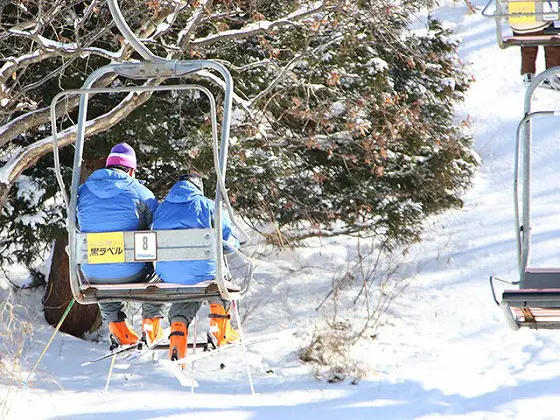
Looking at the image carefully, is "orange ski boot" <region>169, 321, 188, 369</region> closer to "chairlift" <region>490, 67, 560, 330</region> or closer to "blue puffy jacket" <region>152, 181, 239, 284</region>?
"blue puffy jacket" <region>152, 181, 239, 284</region>

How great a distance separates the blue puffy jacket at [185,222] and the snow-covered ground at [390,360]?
347 centimetres

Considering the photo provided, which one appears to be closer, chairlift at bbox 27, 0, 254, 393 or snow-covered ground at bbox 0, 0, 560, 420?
chairlift at bbox 27, 0, 254, 393

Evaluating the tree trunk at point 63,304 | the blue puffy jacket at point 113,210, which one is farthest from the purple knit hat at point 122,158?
the tree trunk at point 63,304

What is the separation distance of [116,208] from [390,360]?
6.27 m

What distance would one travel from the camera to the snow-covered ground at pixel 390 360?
11.1 m

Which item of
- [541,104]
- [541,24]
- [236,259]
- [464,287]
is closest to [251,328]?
[236,259]

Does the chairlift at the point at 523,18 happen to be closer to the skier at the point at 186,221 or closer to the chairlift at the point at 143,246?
the chairlift at the point at 143,246

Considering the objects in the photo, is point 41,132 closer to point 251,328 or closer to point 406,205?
point 251,328

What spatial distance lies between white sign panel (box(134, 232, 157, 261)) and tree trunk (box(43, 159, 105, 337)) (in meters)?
6.62

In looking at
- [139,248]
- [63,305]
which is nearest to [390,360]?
[63,305]

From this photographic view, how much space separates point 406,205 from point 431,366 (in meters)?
2.20

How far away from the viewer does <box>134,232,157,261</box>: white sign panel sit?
261 inches

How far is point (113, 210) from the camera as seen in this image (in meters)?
6.97

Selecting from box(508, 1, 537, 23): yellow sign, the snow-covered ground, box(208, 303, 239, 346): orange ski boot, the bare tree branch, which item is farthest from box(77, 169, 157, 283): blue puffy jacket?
the snow-covered ground
